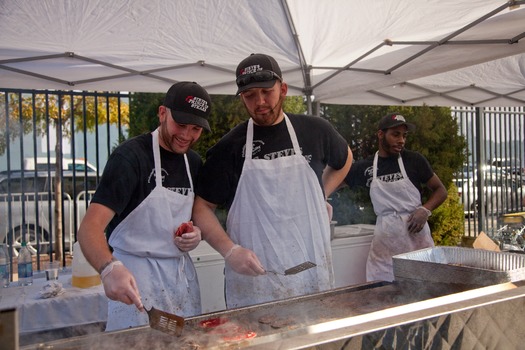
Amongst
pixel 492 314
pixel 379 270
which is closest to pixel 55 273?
pixel 379 270

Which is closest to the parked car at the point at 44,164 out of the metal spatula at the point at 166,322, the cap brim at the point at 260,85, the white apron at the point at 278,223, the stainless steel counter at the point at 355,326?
the white apron at the point at 278,223

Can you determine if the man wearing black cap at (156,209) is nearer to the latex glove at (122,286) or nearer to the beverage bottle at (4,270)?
the latex glove at (122,286)

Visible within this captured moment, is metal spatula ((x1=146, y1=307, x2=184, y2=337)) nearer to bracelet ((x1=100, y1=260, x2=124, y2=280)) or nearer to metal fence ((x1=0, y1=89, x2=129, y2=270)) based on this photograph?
bracelet ((x1=100, y1=260, x2=124, y2=280))

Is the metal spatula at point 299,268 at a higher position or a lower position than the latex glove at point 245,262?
lower

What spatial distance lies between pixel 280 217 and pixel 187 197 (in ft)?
1.49

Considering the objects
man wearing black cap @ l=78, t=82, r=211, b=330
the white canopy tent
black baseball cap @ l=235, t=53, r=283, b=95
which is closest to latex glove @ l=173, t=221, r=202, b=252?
man wearing black cap @ l=78, t=82, r=211, b=330

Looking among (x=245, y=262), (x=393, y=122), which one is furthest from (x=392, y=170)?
(x=245, y=262)

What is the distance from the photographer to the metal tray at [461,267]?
6.41ft

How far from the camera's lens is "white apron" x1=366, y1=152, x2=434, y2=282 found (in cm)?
389

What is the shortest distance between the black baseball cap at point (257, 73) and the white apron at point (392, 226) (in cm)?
200

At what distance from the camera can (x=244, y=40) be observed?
3223 mm

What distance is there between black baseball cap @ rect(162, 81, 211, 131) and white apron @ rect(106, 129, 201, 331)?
188 mm

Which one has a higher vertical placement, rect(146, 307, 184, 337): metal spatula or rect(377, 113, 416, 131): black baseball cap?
rect(377, 113, 416, 131): black baseball cap

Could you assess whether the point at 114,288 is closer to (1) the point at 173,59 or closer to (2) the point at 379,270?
(1) the point at 173,59
